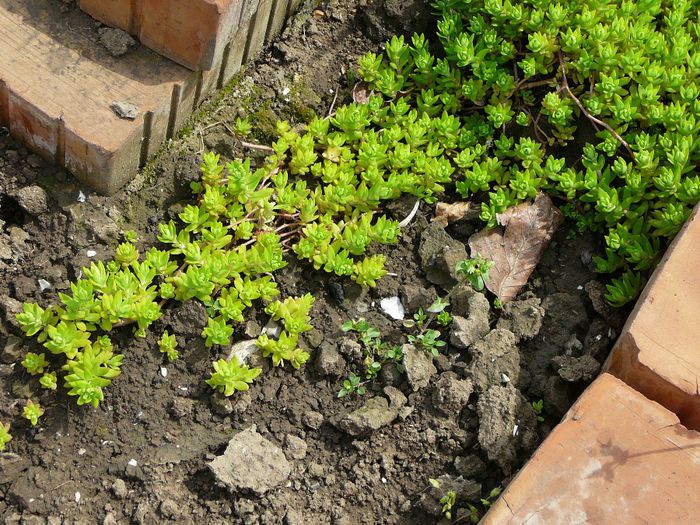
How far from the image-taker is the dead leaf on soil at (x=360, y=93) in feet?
13.2

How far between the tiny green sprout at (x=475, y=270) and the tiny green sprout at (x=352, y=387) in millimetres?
628

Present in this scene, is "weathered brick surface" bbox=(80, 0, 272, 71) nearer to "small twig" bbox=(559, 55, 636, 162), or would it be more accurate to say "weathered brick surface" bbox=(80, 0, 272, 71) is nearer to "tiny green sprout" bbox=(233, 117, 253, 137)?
"tiny green sprout" bbox=(233, 117, 253, 137)

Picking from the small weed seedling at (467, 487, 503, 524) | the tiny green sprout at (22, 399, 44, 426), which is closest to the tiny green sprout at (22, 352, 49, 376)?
the tiny green sprout at (22, 399, 44, 426)

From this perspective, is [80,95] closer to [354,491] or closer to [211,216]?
[211,216]

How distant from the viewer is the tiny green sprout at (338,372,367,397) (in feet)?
10.9

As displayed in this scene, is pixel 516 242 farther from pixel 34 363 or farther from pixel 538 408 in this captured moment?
pixel 34 363

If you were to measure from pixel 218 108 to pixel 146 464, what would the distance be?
1653 millimetres

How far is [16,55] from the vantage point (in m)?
3.50

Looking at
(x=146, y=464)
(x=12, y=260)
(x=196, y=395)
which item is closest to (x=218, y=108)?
(x=12, y=260)

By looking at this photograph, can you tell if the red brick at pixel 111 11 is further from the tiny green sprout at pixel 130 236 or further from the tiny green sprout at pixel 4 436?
the tiny green sprout at pixel 4 436

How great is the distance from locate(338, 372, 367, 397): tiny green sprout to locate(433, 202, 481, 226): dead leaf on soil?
85 centimetres

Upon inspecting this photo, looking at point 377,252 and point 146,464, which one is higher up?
point 377,252

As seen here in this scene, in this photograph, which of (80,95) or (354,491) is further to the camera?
(80,95)

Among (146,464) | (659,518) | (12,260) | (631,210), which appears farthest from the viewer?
(631,210)
